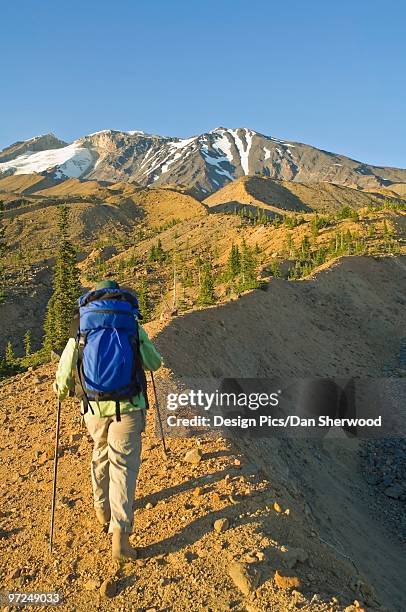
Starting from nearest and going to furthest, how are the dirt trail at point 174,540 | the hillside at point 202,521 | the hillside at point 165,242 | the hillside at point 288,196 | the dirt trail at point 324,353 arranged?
the dirt trail at point 174,540
the hillside at point 202,521
the dirt trail at point 324,353
the hillside at point 165,242
the hillside at point 288,196

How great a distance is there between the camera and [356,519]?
1212 cm

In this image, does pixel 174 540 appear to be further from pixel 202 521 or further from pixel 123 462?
pixel 123 462

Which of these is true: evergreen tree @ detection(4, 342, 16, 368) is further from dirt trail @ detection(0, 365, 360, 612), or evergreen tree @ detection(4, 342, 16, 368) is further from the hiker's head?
the hiker's head

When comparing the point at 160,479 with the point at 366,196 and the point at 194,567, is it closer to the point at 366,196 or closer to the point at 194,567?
the point at 194,567

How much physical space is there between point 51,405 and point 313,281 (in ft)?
73.4

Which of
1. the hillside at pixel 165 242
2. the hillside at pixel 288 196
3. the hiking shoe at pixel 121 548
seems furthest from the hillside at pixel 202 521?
the hillside at pixel 288 196

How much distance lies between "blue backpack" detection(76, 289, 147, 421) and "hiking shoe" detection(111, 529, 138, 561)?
4.61 ft

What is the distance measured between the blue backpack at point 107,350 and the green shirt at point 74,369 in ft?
0.33

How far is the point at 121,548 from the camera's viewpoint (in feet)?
19.1

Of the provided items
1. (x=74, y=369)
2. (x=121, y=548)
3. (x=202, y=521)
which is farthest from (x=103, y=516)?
(x=74, y=369)

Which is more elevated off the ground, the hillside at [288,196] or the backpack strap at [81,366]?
the hillside at [288,196]

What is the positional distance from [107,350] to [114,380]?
0.37 meters

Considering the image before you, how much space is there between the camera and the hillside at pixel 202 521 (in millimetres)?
5477

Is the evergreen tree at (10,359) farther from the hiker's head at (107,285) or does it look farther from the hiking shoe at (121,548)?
the hiking shoe at (121,548)
